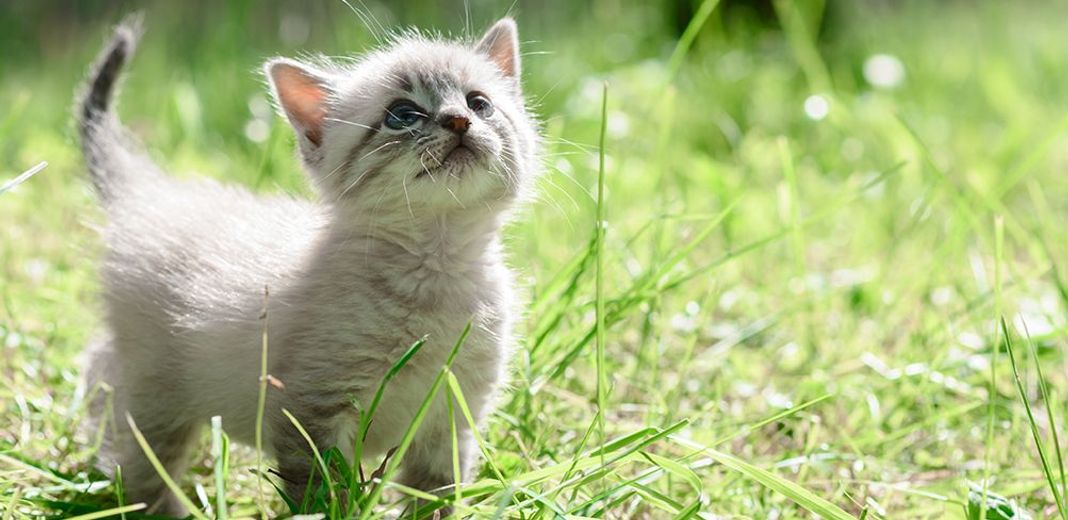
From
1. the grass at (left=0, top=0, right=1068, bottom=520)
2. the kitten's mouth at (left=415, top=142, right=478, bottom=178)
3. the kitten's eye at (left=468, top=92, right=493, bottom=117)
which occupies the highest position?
the kitten's eye at (left=468, top=92, right=493, bottom=117)

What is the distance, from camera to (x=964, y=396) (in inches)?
111

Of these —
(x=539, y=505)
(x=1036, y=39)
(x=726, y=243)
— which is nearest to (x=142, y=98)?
(x=726, y=243)

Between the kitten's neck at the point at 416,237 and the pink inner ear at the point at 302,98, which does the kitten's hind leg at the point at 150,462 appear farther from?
the pink inner ear at the point at 302,98

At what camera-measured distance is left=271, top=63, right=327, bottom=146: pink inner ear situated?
232 centimetres

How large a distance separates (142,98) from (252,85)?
491 mm

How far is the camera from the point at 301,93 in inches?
92.4

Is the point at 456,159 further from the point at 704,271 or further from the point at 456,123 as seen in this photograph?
the point at 704,271

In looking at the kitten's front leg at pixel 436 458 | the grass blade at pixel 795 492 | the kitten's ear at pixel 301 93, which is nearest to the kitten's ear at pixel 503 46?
the kitten's ear at pixel 301 93

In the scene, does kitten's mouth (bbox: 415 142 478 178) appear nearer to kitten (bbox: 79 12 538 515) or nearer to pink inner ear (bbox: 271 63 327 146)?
kitten (bbox: 79 12 538 515)

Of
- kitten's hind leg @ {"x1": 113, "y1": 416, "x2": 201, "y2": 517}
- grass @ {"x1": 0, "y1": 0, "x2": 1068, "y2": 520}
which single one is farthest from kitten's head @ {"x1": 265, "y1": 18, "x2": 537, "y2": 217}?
kitten's hind leg @ {"x1": 113, "y1": 416, "x2": 201, "y2": 517}

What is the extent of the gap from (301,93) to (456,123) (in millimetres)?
428

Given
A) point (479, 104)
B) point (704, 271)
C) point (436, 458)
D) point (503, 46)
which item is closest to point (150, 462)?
point (436, 458)

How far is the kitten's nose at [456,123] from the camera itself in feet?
6.86

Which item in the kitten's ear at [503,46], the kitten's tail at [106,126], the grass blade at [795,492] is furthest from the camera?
the kitten's tail at [106,126]
